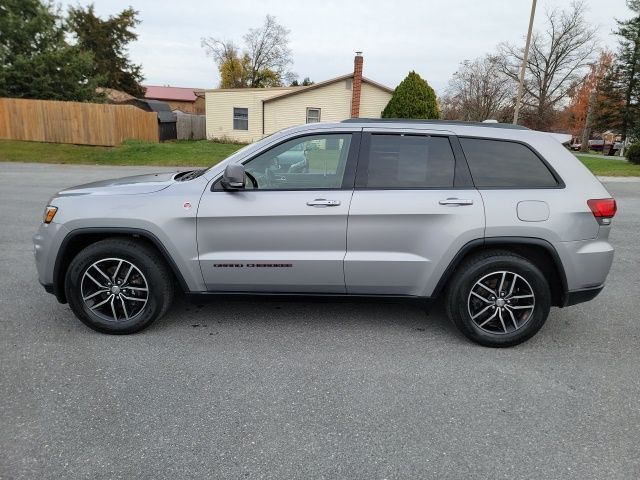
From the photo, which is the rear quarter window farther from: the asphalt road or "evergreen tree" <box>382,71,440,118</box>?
"evergreen tree" <box>382,71,440,118</box>

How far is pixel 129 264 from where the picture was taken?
146 inches

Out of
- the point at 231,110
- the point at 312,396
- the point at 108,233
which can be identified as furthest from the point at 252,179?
the point at 231,110

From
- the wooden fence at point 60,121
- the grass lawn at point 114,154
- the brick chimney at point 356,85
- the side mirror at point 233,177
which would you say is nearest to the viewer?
the side mirror at point 233,177

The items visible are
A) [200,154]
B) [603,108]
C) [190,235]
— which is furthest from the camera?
[603,108]

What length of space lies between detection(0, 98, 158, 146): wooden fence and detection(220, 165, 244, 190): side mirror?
74.8ft

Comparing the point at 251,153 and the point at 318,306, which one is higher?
the point at 251,153

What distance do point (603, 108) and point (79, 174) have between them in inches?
2068

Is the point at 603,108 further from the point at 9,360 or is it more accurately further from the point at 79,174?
the point at 9,360

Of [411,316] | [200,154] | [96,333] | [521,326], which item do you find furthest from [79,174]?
[521,326]

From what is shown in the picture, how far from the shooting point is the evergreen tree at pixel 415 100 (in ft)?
68.1

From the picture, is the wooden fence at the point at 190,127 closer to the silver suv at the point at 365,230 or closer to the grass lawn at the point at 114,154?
the grass lawn at the point at 114,154

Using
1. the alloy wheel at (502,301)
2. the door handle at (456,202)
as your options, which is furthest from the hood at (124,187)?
the alloy wheel at (502,301)

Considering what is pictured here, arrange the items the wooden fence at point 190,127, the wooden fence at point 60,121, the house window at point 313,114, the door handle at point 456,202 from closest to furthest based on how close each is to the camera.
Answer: the door handle at point 456,202
the wooden fence at point 60,121
the house window at point 313,114
the wooden fence at point 190,127

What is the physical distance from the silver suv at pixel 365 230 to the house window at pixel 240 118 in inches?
990
